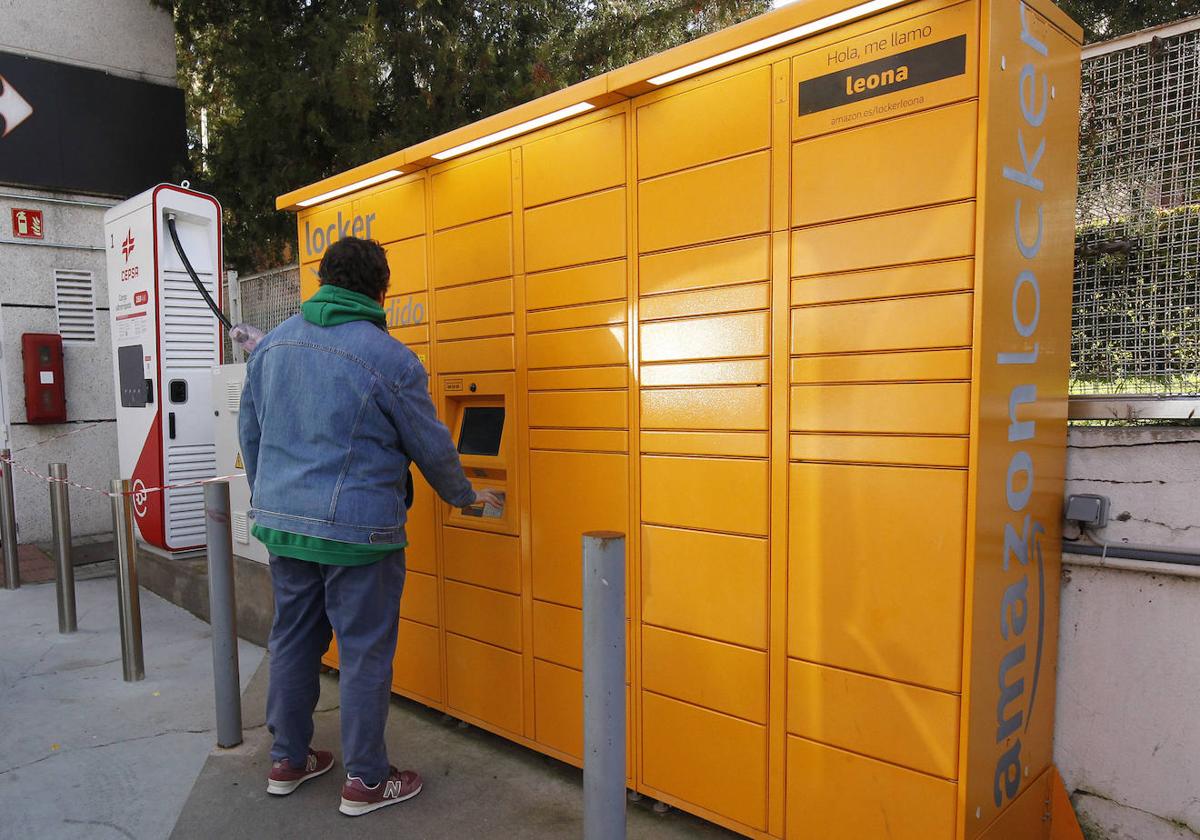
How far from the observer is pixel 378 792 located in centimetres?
276

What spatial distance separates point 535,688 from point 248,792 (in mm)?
1069

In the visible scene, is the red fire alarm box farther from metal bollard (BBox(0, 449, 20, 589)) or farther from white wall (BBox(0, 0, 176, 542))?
metal bollard (BBox(0, 449, 20, 589))

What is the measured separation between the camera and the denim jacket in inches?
99.3

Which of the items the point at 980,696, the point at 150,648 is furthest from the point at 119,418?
the point at 980,696

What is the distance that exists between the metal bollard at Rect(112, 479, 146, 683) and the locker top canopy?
1.83 meters

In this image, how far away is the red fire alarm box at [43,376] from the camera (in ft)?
20.4

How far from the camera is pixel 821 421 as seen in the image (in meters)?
2.28

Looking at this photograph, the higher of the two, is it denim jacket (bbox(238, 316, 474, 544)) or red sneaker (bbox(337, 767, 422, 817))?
denim jacket (bbox(238, 316, 474, 544))

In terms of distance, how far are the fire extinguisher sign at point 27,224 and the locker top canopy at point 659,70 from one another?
169 inches

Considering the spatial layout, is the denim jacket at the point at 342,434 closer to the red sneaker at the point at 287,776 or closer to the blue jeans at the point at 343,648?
the blue jeans at the point at 343,648

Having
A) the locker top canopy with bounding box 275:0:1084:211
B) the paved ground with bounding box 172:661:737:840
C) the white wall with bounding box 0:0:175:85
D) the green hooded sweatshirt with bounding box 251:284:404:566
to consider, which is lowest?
the paved ground with bounding box 172:661:737:840

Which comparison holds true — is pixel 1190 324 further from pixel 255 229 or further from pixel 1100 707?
pixel 255 229

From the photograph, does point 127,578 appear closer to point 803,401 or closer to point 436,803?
point 436,803

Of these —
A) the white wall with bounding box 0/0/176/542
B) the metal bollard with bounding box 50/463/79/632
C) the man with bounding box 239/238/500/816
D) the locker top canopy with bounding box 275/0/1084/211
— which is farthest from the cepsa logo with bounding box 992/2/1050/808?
the white wall with bounding box 0/0/176/542
